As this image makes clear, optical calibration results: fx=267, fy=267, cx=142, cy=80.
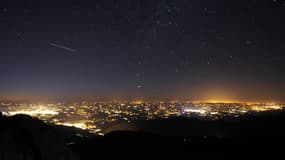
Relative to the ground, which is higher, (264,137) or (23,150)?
(23,150)

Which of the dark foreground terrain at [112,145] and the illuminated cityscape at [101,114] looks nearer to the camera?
the dark foreground terrain at [112,145]

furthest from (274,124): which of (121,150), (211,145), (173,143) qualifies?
(121,150)

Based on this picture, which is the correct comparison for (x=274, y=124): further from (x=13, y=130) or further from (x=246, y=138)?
(x=13, y=130)

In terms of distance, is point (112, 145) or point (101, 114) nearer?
point (112, 145)

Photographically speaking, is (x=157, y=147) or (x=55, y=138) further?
(x=157, y=147)

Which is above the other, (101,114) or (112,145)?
(112,145)

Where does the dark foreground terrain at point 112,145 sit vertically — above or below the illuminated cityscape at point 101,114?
above

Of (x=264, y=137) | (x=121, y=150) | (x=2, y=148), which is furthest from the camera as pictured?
(x=264, y=137)

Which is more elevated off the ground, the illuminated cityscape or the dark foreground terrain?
the dark foreground terrain

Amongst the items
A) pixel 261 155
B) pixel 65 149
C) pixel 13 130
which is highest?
pixel 13 130

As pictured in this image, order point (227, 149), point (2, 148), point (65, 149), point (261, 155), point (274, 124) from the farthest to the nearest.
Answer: point (274, 124) < point (227, 149) < point (261, 155) < point (65, 149) < point (2, 148)

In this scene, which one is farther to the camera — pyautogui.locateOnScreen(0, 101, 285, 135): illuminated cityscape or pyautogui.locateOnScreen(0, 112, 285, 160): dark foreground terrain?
pyautogui.locateOnScreen(0, 101, 285, 135): illuminated cityscape
